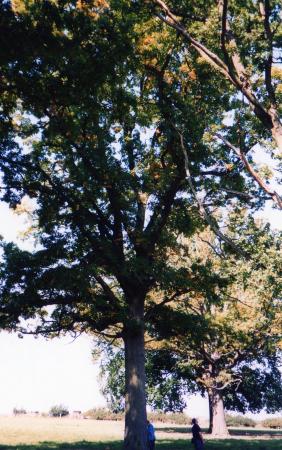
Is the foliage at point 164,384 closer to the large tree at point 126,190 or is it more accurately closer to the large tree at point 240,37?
the large tree at point 126,190

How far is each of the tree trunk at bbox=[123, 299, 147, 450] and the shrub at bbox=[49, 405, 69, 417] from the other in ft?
168

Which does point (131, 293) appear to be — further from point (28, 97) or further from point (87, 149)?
point (28, 97)

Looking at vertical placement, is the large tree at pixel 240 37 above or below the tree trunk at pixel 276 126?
above

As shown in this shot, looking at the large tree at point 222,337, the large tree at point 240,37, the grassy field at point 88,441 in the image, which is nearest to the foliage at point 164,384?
the large tree at point 222,337

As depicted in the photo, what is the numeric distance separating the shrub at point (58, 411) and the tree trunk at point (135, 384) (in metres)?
51.3

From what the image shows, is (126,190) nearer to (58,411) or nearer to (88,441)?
(88,441)

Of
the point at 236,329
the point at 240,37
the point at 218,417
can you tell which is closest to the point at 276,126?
the point at 240,37

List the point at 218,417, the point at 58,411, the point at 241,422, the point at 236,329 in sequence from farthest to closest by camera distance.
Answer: the point at 58,411
the point at 241,422
the point at 218,417
the point at 236,329

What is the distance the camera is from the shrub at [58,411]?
61.8 m

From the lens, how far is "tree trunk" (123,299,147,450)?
1488cm

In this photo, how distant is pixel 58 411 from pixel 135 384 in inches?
2085

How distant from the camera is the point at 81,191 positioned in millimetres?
16938

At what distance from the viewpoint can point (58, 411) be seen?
6241 centimetres

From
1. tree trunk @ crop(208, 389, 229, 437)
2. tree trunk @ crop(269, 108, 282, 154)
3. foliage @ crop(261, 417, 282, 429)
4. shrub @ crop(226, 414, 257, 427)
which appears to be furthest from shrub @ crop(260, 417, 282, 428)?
tree trunk @ crop(269, 108, 282, 154)
